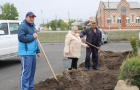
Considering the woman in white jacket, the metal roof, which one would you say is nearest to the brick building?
the metal roof

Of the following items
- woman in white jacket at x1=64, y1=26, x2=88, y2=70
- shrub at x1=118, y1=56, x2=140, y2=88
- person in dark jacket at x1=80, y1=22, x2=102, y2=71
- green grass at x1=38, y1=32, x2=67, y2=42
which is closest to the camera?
shrub at x1=118, y1=56, x2=140, y2=88

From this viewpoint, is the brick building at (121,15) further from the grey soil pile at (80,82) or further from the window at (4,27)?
the grey soil pile at (80,82)

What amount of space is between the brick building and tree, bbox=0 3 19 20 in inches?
897

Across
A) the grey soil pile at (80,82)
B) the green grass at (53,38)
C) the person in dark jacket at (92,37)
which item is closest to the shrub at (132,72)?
the grey soil pile at (80,82)

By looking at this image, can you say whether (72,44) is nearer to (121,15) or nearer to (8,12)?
(8,12)

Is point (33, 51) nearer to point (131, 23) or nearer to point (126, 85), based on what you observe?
Result: point (126, 85)

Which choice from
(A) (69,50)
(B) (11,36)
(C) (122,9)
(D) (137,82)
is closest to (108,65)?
(A) (69,50)

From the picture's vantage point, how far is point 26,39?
4.30 meters

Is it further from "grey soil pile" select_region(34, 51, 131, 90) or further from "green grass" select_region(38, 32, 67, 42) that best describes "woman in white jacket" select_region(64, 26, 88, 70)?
"green grass" select_region(38, 32, 67, 42)

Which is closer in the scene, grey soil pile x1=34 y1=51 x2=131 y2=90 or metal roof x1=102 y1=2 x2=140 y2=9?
grey soil pile x1=34 y1=51 x2=131 y2=90

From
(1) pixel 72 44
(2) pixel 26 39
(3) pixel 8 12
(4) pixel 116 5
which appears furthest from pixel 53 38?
(4) pixel 116 5

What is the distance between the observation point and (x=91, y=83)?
17.7ft

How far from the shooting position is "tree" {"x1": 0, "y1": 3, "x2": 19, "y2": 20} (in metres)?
42.9

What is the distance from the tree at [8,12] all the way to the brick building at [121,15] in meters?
22.8
